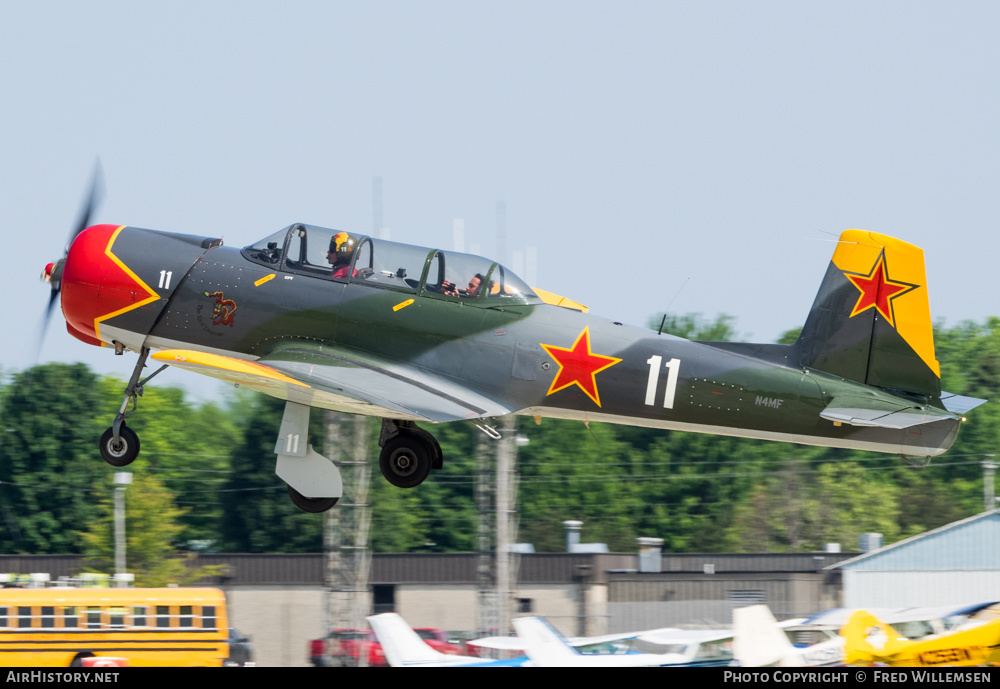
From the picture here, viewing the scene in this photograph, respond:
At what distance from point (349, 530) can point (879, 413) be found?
511 inches

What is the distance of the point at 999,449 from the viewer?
5253 centimetres

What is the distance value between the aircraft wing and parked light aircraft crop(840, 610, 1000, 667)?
223 inches

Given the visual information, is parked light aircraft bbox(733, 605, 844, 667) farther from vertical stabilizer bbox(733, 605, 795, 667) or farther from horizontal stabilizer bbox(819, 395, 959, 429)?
horizontal stabilizer bbox(819, 395, 959, 429)

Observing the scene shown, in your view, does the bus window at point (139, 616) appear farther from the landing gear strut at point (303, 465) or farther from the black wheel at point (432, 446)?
the black wheel at point (432, 446)

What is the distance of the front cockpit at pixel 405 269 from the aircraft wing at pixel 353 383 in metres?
0.81

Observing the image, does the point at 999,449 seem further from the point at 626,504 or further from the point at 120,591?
the point at 120,591

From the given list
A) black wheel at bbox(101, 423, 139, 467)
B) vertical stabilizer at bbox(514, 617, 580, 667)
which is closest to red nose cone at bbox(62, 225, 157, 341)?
black wheel at bbox(101, 423, 139, 467)

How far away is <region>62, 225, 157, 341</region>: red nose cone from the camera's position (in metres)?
13.3

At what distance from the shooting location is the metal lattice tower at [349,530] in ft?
72.6

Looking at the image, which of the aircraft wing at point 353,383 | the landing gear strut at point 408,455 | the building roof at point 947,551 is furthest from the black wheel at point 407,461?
the building roof at point 947,551

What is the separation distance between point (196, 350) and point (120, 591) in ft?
26.6

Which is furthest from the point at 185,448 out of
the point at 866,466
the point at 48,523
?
the point at 866,466

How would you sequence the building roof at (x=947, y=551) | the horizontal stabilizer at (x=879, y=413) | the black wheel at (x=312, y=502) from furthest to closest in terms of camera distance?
the building roof at (x=947, y=551)
the black wheel at (x=312, y=502)
the horizontal stabilizer at (x=879, y=413)

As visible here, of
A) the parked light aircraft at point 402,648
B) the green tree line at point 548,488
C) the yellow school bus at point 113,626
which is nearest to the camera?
the parked light aircraft at point 402,648
